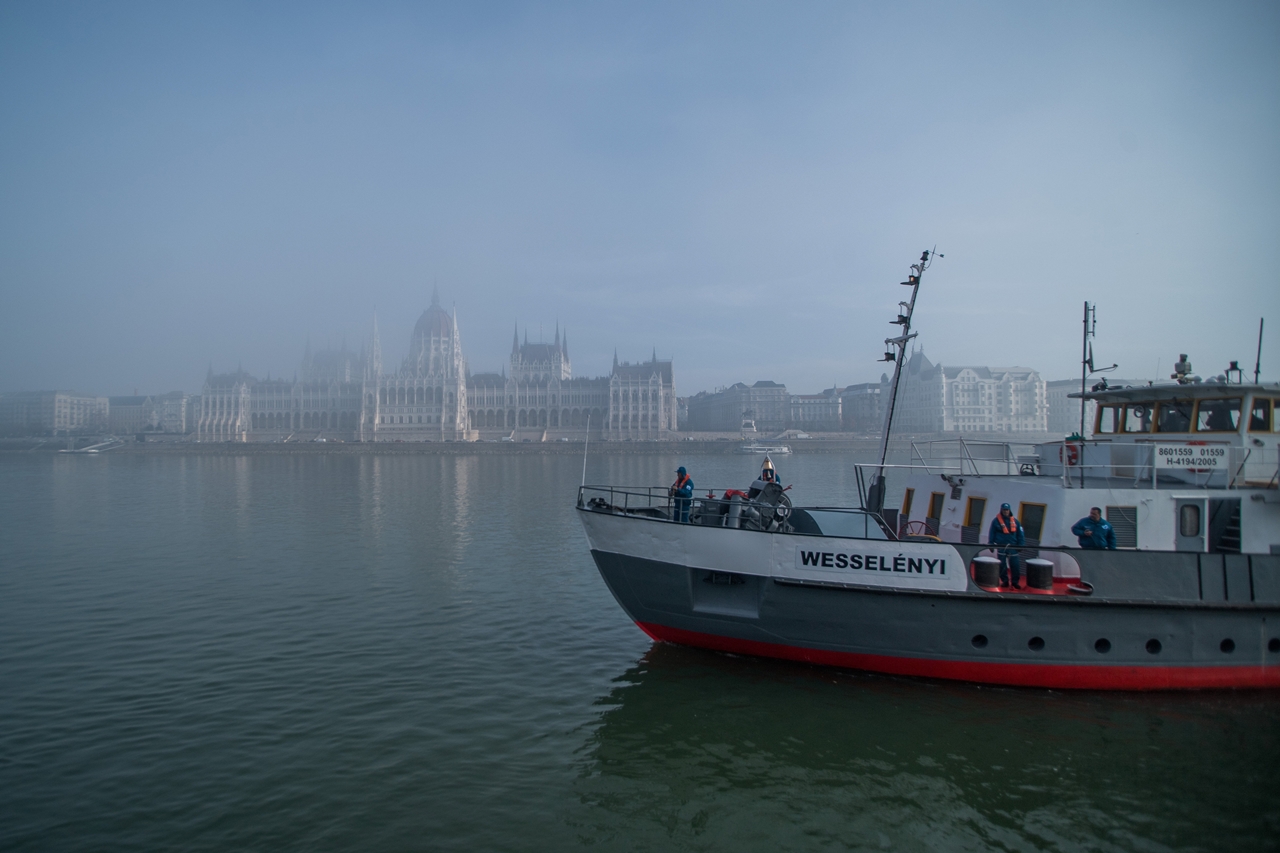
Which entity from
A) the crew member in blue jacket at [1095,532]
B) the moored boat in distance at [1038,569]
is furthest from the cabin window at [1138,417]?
the crew member in blue jacket at [1095,532]

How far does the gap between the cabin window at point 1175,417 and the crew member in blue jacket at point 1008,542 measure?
3.20 metres

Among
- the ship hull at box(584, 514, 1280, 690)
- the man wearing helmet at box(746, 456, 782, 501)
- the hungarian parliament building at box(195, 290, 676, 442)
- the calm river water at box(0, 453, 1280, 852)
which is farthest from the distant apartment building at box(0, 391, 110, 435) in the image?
the ship hull at box(584, 514, 1280, 690)

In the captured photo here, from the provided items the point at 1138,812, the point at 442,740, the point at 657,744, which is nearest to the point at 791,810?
the point at 657,744

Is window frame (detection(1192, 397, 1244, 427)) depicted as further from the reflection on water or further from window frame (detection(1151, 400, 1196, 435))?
the reflection on water

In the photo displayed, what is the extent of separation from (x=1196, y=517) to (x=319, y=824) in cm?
1148

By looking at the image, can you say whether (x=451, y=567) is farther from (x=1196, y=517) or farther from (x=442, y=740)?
(x=1196, y=517)

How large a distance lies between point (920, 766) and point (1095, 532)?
163 inches

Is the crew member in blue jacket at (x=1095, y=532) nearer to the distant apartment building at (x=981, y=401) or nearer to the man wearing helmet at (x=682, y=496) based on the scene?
the man wearing helmet at (x=682, y=496)

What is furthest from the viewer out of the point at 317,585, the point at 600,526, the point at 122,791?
the point at 317,585

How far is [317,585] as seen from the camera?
1705cm

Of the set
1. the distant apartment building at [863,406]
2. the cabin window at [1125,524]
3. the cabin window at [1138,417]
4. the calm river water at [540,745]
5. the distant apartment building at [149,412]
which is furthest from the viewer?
the distant apartment building at [149,412]

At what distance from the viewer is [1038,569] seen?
916 centimetres

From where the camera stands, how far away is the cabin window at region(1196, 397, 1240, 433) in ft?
34.3

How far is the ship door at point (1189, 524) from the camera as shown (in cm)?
1002
